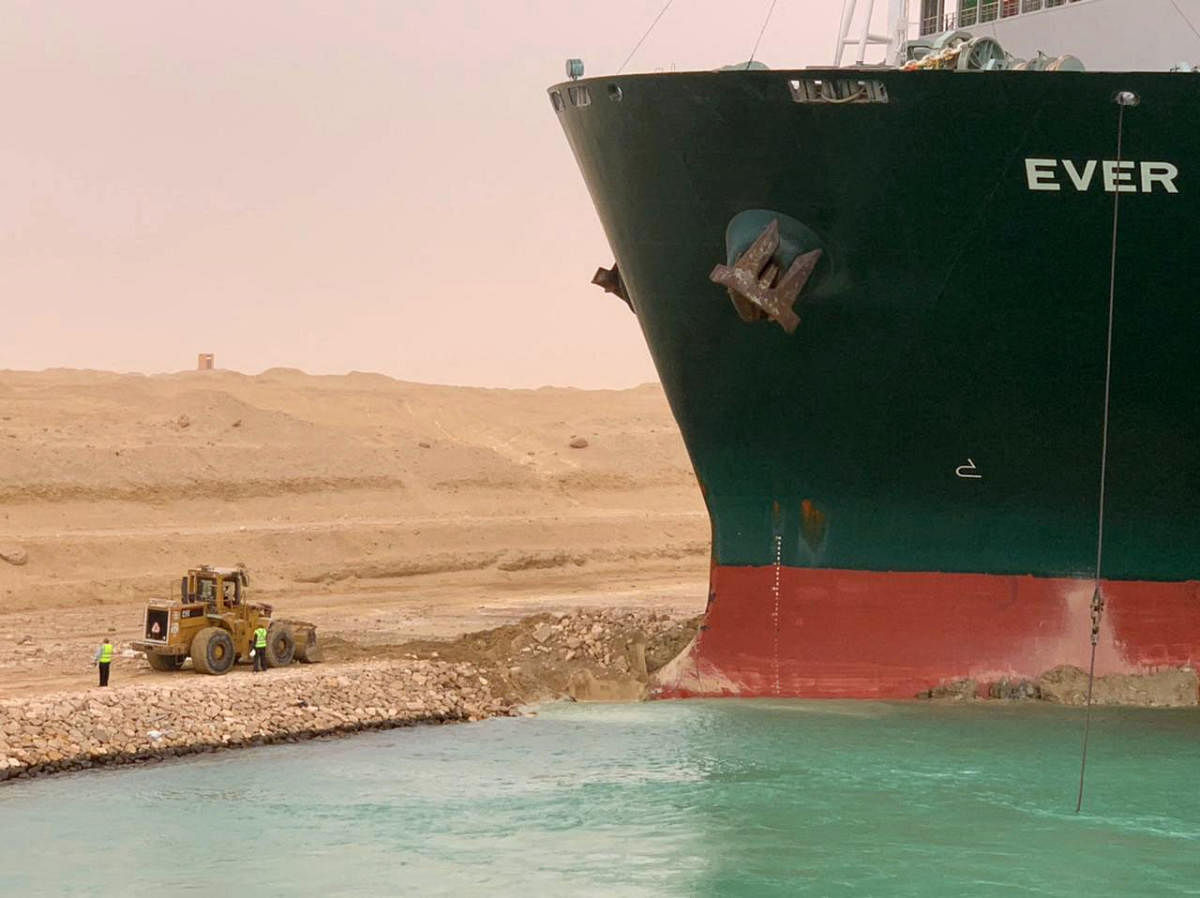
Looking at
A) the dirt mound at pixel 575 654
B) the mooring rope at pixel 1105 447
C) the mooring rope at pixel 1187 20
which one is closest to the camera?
the mooring rope at pixel 1105 447

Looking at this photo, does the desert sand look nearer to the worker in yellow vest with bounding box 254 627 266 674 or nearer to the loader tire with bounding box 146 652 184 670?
the loader tire with bounding box 146 652 184 670

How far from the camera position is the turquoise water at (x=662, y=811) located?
48.5 ft

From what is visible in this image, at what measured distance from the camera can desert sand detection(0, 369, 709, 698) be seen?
32.8 metres

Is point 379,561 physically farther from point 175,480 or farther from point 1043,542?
point 1043,542

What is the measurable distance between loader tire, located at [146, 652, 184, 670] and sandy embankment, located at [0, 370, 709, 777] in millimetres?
267

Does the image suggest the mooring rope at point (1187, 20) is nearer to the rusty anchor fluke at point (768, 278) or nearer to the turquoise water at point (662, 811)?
the rusty anchor fluke at point (768, 278)

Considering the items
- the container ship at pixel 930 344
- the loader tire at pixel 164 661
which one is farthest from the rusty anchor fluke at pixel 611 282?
the loader tire at pixel 164 661

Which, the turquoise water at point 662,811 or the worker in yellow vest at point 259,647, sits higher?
the worker in yellow vest at point 259,647

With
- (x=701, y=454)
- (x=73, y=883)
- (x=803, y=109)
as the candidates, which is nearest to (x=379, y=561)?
(x=701, y=454)

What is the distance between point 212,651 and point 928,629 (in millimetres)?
8703

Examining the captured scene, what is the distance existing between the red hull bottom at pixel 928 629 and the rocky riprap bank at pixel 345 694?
2.13 meters

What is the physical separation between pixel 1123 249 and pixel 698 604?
17.8m

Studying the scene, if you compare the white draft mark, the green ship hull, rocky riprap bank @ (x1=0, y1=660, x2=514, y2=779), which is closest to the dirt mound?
rocky riprap bank @ (x1=0, y1=660, x2=514, y2=779)

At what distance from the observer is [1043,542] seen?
1955 cm
